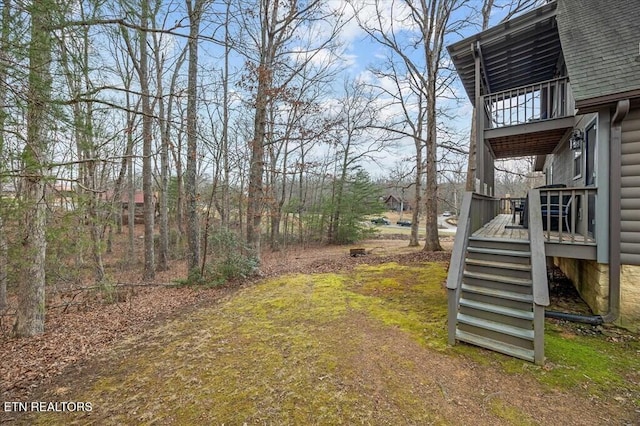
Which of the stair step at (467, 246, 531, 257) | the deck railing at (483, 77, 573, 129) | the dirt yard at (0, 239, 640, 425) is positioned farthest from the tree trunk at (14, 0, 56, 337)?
the deck railing at (483, 77, 573, 129)

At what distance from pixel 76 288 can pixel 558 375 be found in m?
7.86

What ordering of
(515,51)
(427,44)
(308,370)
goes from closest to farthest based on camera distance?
(308,370) → (515,51) → (427,44)

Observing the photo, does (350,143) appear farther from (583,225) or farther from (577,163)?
(583,225)

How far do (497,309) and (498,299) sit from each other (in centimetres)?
18

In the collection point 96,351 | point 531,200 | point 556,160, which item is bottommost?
point 96,351

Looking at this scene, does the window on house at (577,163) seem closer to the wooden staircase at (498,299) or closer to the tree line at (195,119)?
the wooden staircase at (498,299)

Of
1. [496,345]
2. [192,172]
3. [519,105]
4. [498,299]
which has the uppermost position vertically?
[519,105]

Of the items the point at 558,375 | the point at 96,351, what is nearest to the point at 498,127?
the point at 558,375

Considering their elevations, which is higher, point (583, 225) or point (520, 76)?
point (520, 76)

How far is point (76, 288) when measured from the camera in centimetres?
570

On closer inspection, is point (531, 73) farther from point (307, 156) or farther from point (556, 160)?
point (307, 156)

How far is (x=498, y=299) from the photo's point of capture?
13.5 feet

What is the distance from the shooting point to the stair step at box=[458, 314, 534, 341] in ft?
11.9

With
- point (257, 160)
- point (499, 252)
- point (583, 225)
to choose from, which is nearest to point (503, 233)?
point (583, 225)
